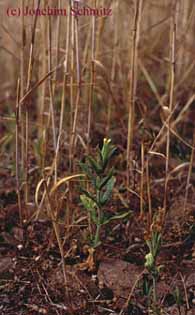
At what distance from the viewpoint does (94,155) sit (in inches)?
66.4

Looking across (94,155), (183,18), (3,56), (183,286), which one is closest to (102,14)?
(94,155)

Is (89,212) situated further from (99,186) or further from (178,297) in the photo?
(178,297)

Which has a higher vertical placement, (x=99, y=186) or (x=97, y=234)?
(x=99, y=186)

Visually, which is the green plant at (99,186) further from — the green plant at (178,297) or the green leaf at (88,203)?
the green plant at (178,297)

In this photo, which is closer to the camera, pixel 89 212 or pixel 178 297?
pixel 178 297

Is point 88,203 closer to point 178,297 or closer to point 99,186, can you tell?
point 99,186

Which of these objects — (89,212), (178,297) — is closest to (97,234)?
(89,212)

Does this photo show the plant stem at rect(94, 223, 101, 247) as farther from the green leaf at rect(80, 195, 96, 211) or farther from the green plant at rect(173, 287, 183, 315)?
the green plant at rect(173, 287, 183, 315)

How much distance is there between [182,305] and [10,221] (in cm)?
50

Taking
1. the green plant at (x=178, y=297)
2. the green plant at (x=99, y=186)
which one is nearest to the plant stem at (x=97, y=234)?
the green plant at (x=99, y=186)

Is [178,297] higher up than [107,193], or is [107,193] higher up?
[107,193]

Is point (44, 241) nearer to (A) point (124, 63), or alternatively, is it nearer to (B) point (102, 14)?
(B) point (102, 14)

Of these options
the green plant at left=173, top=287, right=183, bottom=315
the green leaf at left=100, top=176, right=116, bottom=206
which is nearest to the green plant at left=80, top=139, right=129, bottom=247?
the green leaf at left=100, top=176, right=116, bottom=206

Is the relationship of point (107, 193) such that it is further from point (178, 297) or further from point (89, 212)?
point (178, 297)
